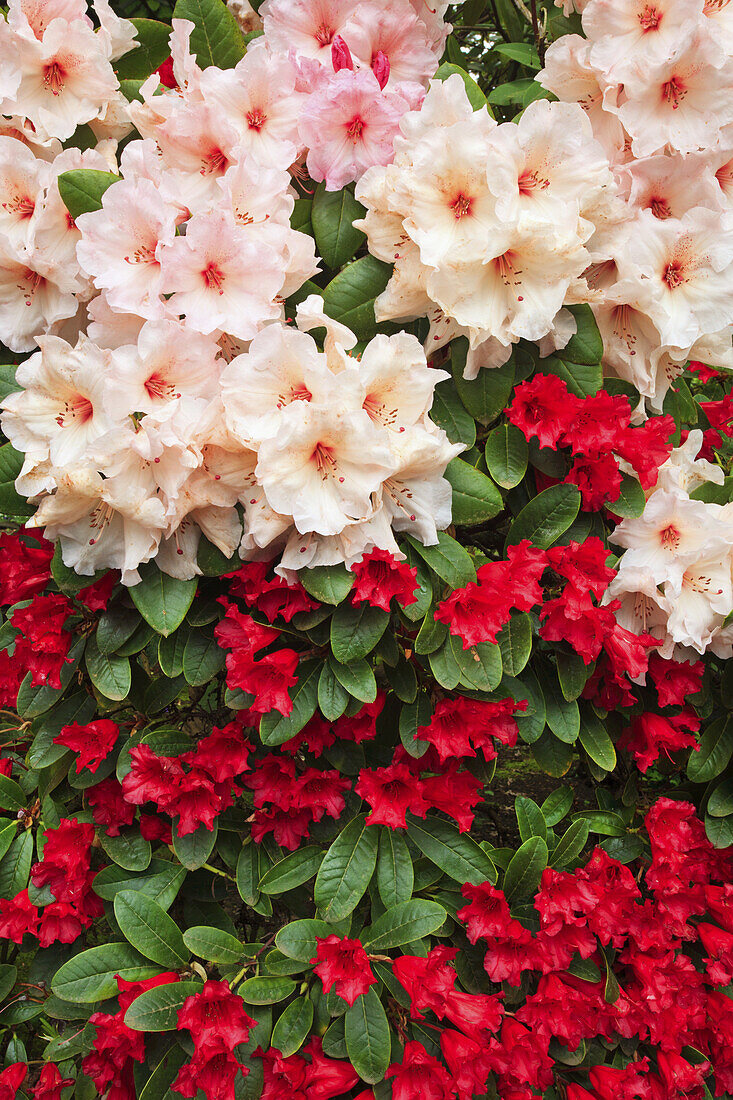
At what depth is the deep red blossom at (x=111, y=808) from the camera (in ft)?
5.13

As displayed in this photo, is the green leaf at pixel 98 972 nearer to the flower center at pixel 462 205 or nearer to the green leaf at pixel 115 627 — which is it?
the green leaf at pixel 115 627

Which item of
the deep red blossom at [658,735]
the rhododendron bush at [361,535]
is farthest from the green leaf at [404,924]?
the deep red blossom at [658,735]

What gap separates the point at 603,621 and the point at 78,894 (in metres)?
1.01

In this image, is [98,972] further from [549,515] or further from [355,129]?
[355,129]

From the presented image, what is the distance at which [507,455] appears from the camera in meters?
1.50

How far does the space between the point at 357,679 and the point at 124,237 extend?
762 mm

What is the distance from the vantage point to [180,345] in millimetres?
1329

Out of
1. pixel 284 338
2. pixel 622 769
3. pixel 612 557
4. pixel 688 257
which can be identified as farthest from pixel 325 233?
pixel 622 769

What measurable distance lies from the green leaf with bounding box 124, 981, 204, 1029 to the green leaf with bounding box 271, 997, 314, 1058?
0.14m

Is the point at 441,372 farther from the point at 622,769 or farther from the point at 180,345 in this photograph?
the point at 622,769

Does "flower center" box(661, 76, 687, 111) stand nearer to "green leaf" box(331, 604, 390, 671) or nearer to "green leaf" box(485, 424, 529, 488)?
"green leaf" box(485, 424, 529, 488)

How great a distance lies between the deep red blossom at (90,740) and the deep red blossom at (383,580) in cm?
51

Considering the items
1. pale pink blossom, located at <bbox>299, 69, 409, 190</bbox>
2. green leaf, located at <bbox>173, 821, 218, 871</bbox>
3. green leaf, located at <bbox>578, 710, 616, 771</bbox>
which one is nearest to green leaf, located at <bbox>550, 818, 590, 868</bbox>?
green leaf, located at <bbox>578, 710, 616, 771</bbox>

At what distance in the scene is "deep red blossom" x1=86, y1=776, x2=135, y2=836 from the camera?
156cm
